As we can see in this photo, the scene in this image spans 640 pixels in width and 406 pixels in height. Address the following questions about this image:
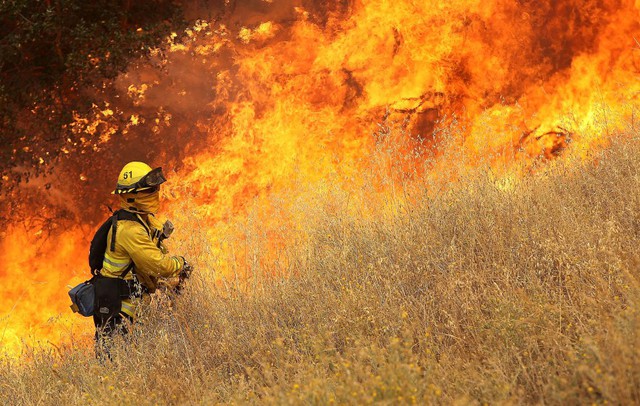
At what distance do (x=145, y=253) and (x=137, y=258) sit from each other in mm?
74

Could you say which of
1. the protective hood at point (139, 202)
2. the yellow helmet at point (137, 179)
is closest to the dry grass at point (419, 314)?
the protective hood at point (139, 202)

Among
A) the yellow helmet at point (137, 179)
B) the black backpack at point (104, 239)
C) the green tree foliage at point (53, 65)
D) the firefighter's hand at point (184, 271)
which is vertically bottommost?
the firefighter's hand at point (184, 271)

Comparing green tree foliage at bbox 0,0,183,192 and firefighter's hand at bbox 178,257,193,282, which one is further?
green tree foliage at bbox 0,0,183,192

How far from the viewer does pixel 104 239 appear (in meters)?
4.93

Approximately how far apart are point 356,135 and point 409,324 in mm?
4476

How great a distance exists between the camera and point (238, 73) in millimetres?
8844

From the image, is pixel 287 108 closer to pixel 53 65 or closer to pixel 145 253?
pixel 53 65

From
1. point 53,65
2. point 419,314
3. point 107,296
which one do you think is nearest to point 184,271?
point 107,296

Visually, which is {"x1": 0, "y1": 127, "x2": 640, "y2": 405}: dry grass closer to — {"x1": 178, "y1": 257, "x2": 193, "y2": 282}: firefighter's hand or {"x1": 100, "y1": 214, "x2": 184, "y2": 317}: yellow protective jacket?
{"x1": 178, "y1": 257, "x2": 193, "y2": 282}: firefighter's hand

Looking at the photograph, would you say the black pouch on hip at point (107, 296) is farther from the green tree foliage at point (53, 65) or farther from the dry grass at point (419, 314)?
the green tree foliage at point (53, 65)

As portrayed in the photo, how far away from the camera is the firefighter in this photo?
4.79 m

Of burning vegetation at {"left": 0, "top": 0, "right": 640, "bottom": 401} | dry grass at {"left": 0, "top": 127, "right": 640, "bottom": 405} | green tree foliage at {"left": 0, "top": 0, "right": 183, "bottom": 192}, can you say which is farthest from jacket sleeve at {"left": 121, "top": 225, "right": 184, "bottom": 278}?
green tree foliage at {"left": 0, "top": 0, "right": 183, "bottom": 192}

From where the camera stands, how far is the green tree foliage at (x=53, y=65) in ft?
28.4

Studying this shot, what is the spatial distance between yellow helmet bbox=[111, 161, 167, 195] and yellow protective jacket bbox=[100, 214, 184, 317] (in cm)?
21
